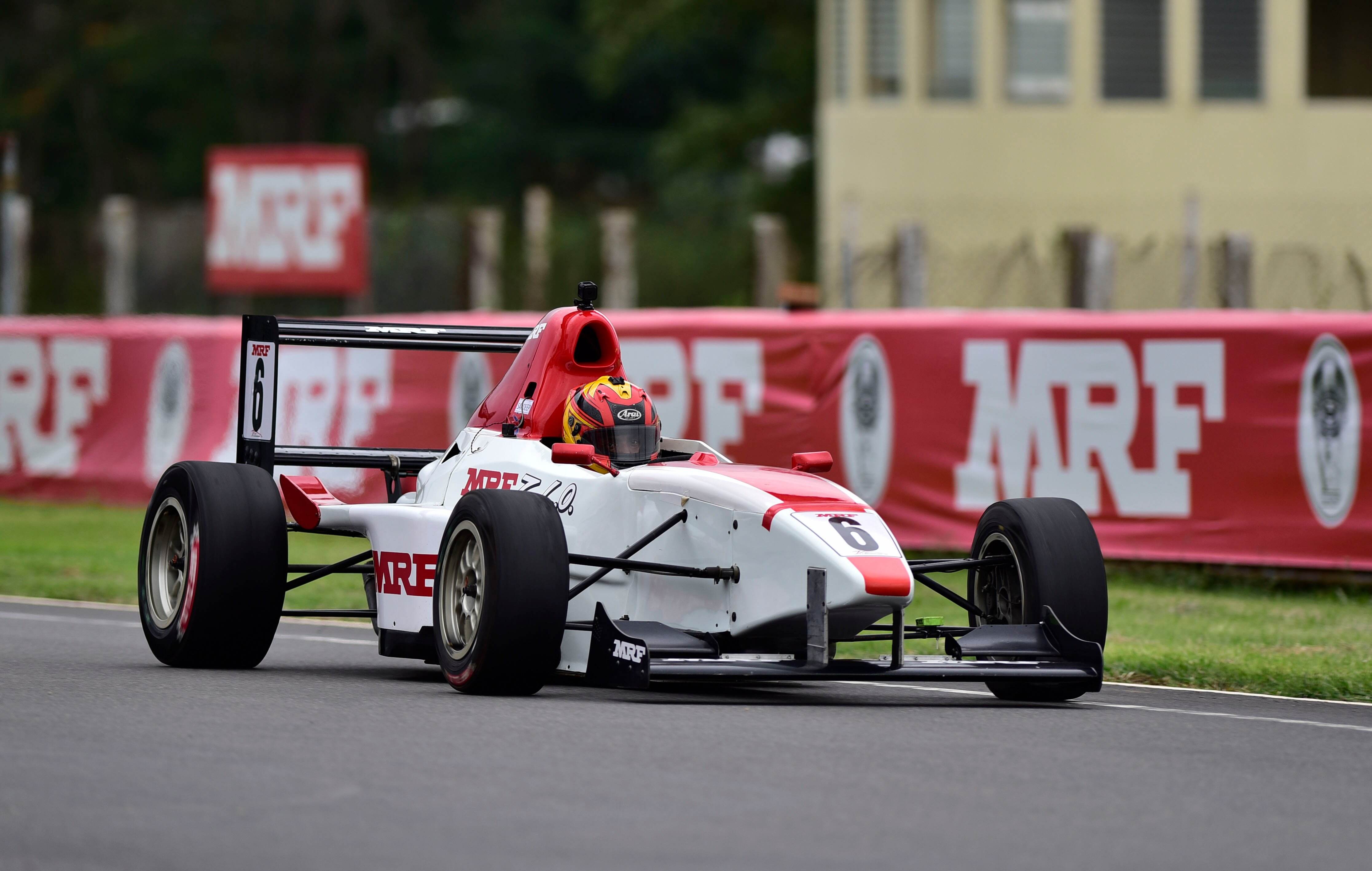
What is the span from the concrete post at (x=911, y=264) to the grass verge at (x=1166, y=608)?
3521 millimetres

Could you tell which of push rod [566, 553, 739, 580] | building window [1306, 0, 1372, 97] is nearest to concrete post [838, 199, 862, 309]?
building window [1306, 0, 1372, 97]

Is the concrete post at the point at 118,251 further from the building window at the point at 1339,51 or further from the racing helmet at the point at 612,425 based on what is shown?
the racing helmet at the point at 612,425

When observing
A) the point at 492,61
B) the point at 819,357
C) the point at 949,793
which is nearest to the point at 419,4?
the point at 492,61

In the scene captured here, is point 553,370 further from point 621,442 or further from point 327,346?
point 327,346

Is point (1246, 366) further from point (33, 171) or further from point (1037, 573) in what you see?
point (33, 171)

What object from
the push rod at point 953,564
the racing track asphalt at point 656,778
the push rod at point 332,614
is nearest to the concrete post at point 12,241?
the push rod at point 332,614

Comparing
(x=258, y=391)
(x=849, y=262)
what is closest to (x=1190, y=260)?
(x=849, y=262)

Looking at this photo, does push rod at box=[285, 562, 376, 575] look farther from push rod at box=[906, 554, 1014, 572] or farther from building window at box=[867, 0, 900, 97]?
building window at box=[867, 0, 900, 97]

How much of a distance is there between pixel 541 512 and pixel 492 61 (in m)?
45.7

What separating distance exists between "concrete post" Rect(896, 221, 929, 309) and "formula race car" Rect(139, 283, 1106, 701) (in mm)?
8386

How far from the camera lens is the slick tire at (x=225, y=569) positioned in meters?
10.8

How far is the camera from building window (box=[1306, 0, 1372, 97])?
95.4 ft

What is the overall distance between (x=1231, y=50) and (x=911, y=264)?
29.3 feet

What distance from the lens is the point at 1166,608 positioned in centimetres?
Answer: 1454
